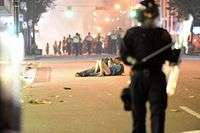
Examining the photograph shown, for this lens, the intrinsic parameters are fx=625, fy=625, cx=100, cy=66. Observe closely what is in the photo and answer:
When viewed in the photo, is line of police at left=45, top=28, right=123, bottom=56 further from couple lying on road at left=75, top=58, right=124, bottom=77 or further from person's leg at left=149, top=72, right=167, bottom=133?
person's leg at left=149, top=72, right=167, bottom=133

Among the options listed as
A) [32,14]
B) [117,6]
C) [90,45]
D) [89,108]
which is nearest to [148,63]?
[89,108]

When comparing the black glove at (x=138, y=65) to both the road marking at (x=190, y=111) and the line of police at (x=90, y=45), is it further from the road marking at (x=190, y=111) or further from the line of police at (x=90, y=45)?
the line of police at (x=90, y=45)

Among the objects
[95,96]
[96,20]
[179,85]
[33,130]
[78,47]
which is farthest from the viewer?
[96,20]

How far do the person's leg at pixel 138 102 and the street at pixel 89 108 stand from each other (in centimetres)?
257

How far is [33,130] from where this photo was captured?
10305 mm

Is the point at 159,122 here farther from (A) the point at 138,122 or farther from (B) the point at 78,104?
(B) the point at 78,104

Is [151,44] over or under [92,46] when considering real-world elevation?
over

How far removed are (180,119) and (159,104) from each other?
13.9 feet

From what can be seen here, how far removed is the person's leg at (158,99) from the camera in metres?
7.29

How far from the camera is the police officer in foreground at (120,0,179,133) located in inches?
288

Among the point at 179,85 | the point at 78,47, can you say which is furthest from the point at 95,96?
the point at 78,47

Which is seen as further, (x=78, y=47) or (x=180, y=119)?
(x=78, y=47)

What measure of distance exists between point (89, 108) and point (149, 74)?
245 inches

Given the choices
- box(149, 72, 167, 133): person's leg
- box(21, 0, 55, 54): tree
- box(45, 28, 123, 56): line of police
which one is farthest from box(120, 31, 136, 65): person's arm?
box(21, 0, 55, 54): tree
